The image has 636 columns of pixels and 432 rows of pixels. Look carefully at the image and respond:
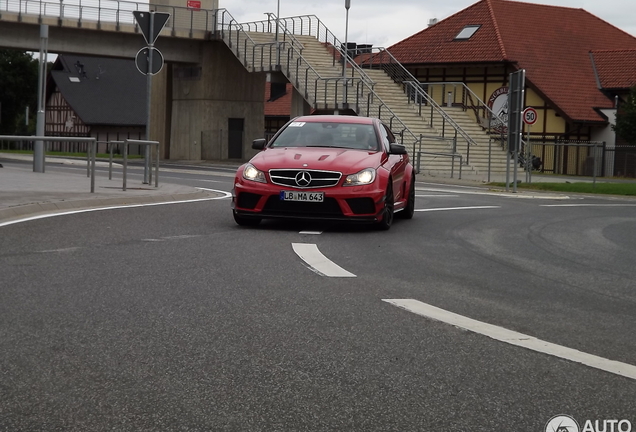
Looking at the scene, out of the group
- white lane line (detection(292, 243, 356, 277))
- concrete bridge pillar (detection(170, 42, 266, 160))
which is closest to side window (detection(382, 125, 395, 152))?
white lane line (detection(292, 243, 356, 277))

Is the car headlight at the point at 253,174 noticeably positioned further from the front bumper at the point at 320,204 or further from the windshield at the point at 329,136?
the windshield at the point at 329,136

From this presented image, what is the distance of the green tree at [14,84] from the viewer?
102 m

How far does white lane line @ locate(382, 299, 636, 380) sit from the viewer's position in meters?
5.71

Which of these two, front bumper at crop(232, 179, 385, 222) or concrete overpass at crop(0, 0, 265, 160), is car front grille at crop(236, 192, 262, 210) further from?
concrete overpass at crop(0, 0, 265, 160)

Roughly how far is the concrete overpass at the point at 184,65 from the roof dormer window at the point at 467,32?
11.5 metres

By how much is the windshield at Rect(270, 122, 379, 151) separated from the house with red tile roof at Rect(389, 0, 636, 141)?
40.1 meters

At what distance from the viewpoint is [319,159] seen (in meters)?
13.6

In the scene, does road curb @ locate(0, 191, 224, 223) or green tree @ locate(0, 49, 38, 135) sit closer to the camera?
road curb @ locate(0, 191, 224, 223)

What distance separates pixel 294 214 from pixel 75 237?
113 inches

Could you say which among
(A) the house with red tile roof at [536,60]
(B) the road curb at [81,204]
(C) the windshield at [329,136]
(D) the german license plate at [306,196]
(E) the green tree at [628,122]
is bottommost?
(B) the road curb at [81,204]

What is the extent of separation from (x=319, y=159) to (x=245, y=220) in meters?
1.24

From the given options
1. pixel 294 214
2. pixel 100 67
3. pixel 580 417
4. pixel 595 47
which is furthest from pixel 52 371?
pixel 100 67

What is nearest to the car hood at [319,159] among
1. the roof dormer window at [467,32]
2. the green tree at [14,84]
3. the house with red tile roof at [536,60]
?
the house with red tile roof at [536,60]

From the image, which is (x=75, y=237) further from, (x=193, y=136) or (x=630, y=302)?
(x=193, y=136)
